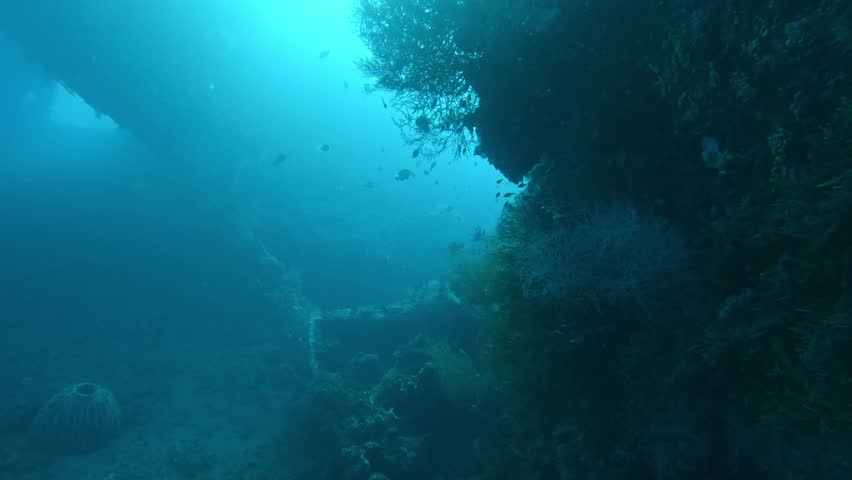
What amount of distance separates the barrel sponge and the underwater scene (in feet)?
0.21

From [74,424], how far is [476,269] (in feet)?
37.4

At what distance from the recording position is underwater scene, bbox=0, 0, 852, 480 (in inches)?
122

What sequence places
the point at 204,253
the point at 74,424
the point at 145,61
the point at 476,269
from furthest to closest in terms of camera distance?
the point at 145,61, the point at 204,253, the point at 74,424, the point at 476,269

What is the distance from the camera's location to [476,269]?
7598mm

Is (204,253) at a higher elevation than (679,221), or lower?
higher

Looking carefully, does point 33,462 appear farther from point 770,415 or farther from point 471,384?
point 770,415

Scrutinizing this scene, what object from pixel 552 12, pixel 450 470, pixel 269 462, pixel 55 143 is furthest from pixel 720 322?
pixel 55 143

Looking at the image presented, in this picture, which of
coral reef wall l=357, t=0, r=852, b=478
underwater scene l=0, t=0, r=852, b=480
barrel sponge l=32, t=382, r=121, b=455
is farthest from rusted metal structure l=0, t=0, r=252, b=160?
coral reef wall l=357, t=0, r=852, b=478

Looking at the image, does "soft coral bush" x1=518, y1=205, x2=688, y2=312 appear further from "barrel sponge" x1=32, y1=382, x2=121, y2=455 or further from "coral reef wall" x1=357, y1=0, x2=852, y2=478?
"barrel sponge" x1=32, y1=382, x2=121, y2=455

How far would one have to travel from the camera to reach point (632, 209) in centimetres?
465

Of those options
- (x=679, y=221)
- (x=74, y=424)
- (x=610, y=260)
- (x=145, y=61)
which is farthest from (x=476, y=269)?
(x=145, y=61)

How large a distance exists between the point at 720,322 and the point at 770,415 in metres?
0.67

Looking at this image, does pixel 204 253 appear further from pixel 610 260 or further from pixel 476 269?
pixel 610 260

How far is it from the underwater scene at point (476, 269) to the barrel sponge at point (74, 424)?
6 centimetres
